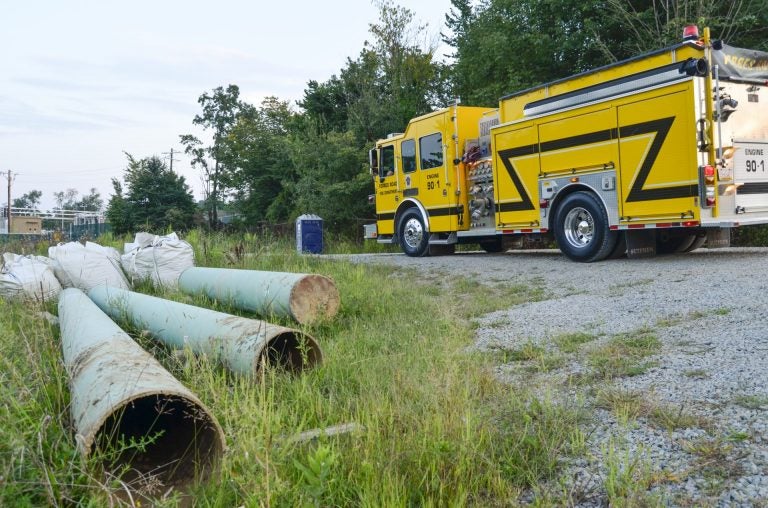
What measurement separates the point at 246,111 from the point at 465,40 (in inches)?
1291

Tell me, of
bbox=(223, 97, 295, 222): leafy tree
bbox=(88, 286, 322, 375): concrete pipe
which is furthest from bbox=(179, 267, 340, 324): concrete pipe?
bbox=(223, 97, 295, 222): leafy tree

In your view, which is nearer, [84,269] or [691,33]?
[84,269]

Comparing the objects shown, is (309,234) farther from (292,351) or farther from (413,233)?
(292,351)

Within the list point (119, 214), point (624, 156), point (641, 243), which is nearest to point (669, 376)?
point (624, 156)

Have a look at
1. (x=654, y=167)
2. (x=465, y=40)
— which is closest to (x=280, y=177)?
(x=465, y=40)

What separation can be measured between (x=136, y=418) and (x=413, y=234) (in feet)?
36.7

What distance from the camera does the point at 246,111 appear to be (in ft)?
179

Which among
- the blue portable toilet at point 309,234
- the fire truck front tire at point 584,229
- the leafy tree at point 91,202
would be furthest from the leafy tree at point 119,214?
the leafy tree at point 91,202

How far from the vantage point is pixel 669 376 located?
369 centimetres

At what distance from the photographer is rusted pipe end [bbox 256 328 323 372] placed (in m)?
4.15

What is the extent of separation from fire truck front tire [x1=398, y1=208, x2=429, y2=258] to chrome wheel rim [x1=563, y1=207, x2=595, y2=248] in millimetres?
3918

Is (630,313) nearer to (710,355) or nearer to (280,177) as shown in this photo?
(710,355)

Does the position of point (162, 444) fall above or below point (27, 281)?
below

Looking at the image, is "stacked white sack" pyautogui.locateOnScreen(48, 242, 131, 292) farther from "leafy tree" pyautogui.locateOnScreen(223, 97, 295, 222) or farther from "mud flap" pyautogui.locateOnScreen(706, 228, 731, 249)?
"leafy tree" pyautogui.locateOnScreen(223, 97, 295, 222)
